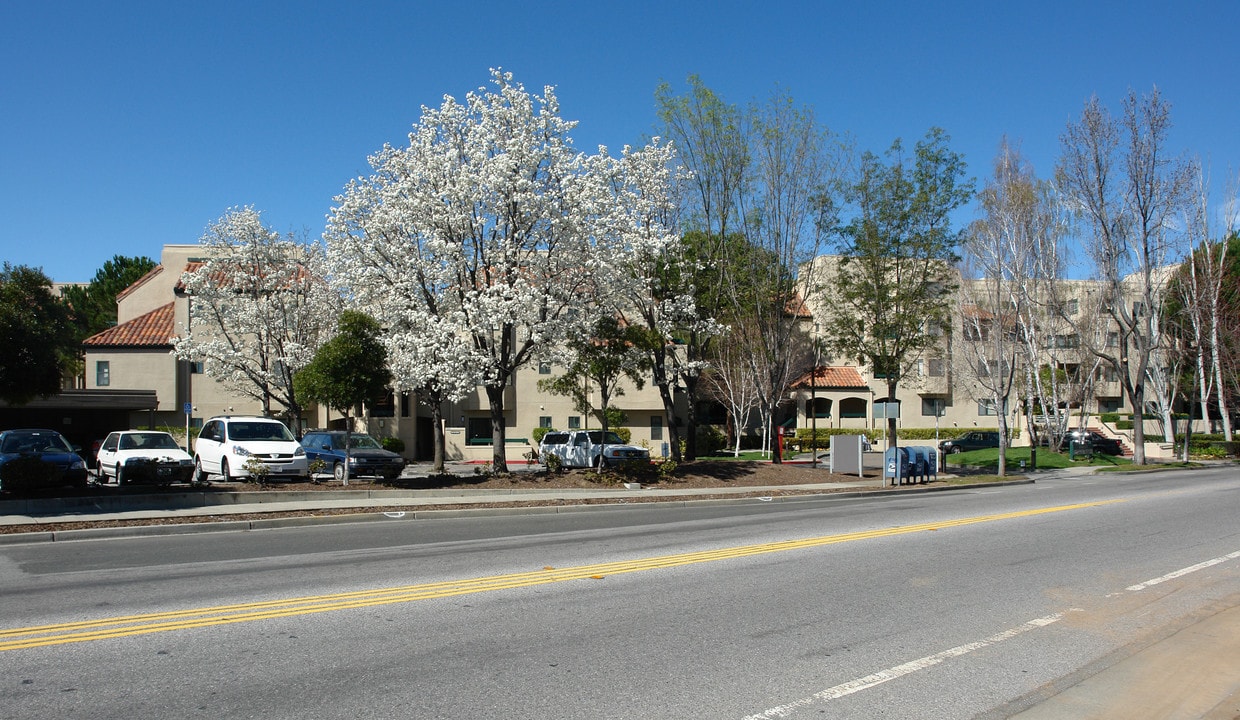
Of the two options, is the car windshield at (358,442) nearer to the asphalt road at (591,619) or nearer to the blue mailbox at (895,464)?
the asphalt road at (591,619)

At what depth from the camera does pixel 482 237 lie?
22453 mm

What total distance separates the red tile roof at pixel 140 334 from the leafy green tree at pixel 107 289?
57.5 ft

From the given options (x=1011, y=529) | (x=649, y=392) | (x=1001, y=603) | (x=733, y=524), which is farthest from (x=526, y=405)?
(x=1001, y=603)

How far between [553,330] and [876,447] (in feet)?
106

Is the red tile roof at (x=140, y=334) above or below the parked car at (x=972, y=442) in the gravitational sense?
above

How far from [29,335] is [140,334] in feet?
90.6

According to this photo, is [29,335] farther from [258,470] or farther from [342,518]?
[342,518]

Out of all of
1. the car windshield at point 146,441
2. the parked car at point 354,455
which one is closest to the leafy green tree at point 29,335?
the car windshield at point 146,441

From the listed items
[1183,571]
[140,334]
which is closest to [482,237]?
[1183,571]

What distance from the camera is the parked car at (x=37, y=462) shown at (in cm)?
1642

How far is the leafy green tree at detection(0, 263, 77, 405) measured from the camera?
55.9 feet

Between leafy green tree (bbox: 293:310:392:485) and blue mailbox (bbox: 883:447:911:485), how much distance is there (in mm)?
15874

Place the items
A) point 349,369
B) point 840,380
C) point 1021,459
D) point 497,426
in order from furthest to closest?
point 840,380, point 1021,459, point 497,426, point 349,369

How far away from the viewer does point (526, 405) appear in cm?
4325
